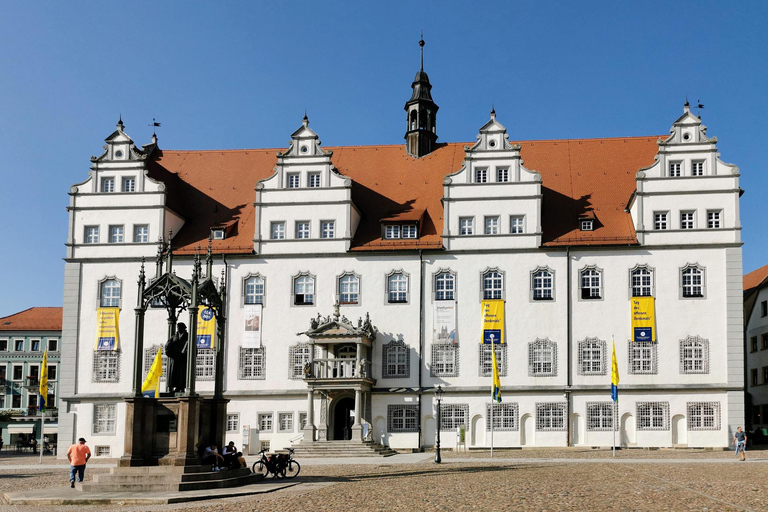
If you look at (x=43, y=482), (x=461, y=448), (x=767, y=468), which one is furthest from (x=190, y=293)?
(x=461, y=448)

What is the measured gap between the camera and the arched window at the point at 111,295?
46625mm

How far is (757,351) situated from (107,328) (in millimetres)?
40351

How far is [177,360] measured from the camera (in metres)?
25.0

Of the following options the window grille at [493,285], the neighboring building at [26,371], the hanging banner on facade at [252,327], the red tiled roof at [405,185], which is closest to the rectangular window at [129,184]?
the red tiled roof at [405,185]

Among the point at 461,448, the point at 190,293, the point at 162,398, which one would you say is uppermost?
the point at 190,293

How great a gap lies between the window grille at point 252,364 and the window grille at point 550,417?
13.5 m

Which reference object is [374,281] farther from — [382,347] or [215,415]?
[215,415]

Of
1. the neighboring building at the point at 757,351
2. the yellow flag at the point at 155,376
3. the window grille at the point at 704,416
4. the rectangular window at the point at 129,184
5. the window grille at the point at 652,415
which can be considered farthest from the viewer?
the neighboring building at the point at 757,351

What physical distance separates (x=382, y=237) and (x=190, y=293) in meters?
21.6

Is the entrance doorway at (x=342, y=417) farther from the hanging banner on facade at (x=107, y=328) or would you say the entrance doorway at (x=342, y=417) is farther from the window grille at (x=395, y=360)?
the hanging banner on facade at (x=107, y=328)

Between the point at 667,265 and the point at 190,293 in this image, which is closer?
the point at 190,293

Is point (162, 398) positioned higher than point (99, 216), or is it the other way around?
point (99, 216)

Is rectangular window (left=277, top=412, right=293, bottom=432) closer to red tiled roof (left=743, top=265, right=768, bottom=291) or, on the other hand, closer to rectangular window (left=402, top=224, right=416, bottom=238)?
rectangular window (left=402, top=224, right=416, bottom=238)

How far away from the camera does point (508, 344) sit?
4422 cm
